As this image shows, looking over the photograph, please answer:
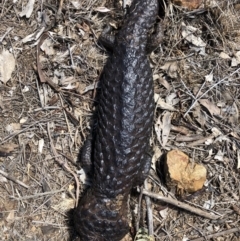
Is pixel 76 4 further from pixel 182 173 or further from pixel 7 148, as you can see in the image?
pixel 182 173

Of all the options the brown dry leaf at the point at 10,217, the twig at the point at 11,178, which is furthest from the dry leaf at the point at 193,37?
the brown dry leaf at the point at 10,217

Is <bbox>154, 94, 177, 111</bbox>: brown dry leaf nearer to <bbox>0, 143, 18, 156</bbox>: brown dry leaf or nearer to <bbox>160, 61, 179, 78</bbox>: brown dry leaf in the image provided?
<bbox>160, 61, 179, 78</bbox>: brown dry leaf

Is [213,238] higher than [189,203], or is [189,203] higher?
[189,203]

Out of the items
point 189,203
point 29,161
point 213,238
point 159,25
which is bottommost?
point 213,238

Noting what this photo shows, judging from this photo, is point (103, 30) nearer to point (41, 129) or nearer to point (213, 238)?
point (41, 129)

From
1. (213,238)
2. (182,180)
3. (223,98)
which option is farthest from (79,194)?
(223,98)

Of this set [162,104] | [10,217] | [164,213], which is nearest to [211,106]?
[162,104]

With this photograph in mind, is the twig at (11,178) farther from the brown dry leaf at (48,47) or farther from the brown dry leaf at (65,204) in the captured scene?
the brown dry leaf at (48,47)
